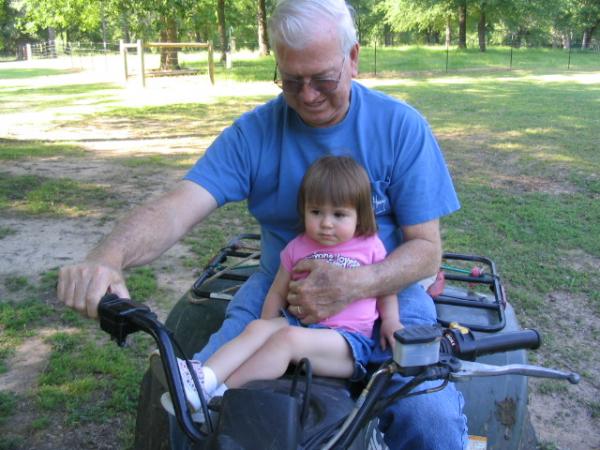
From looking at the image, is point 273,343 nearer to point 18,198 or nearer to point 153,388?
point 153,388

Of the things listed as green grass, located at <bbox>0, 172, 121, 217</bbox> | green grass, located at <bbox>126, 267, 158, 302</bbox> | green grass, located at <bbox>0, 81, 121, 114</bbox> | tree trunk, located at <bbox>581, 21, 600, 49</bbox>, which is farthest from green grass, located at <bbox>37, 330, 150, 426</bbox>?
tree trunk, located at <bbox>581, 21, 600, 49</bbox>

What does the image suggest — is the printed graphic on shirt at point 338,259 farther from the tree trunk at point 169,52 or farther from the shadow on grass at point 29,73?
the shadow on grass at point 29,73

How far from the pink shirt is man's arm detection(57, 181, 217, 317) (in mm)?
376

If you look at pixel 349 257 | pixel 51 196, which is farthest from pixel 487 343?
pixel 51 196

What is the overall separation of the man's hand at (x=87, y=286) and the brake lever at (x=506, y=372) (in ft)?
2.79

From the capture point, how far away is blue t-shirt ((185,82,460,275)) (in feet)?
7.93

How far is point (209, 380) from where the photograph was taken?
181cm

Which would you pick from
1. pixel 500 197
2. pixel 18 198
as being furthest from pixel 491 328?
pixel 18 198

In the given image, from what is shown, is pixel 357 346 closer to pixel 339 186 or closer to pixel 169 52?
pixel 339 186

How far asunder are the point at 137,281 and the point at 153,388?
2887mm

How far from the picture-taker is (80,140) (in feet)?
36.6

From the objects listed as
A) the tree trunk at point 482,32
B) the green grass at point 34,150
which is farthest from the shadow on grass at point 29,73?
the tree trunk at point 482,32

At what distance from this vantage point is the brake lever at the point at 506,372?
1.31m

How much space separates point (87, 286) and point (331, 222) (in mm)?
814
